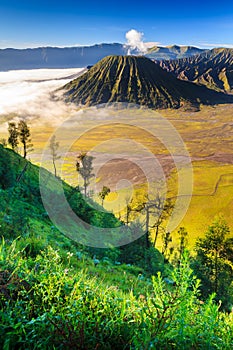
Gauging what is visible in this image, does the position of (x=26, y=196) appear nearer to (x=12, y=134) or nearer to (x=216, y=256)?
(x=216, y=256)

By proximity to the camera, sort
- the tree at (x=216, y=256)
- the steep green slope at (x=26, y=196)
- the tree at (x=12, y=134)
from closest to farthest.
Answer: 1. the steep green slope at (x=26, y=196)
2. the tree at (x=216, y=256)
3. the tree at (x=12, y=134)

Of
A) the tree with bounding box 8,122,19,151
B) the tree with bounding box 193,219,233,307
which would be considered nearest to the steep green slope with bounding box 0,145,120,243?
the tree with bounding box 193,219,233,307

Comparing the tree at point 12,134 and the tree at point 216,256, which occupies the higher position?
the tree at point 12,134

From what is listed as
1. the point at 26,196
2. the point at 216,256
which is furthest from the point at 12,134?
the point at 216,256

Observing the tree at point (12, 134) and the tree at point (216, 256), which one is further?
the tree at point (12, 134)

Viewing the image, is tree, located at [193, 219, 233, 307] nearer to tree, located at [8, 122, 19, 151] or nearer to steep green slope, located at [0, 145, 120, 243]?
steep green slope, located at [0, 145, 120, 243]

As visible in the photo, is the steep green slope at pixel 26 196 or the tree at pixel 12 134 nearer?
the steep green slope at pixel 26 196

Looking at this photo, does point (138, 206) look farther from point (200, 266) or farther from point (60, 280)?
point (60, 280)

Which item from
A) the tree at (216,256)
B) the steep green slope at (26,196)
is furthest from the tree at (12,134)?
the tree at (216,256)

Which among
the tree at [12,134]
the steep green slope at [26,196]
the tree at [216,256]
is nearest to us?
the steep green slope at [26,196]

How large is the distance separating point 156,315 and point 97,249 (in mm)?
16226

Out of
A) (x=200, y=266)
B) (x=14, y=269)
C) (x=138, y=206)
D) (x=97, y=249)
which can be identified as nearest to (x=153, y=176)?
(x=138, y=206)

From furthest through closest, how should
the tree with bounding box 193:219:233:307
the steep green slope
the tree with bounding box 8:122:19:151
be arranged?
the tree with bounding box 8:122:19:151, the tree with bounding box 193:219:233:307, the steep green slope

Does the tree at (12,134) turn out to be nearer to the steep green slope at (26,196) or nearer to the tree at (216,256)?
the steep green slope at (26,196)
